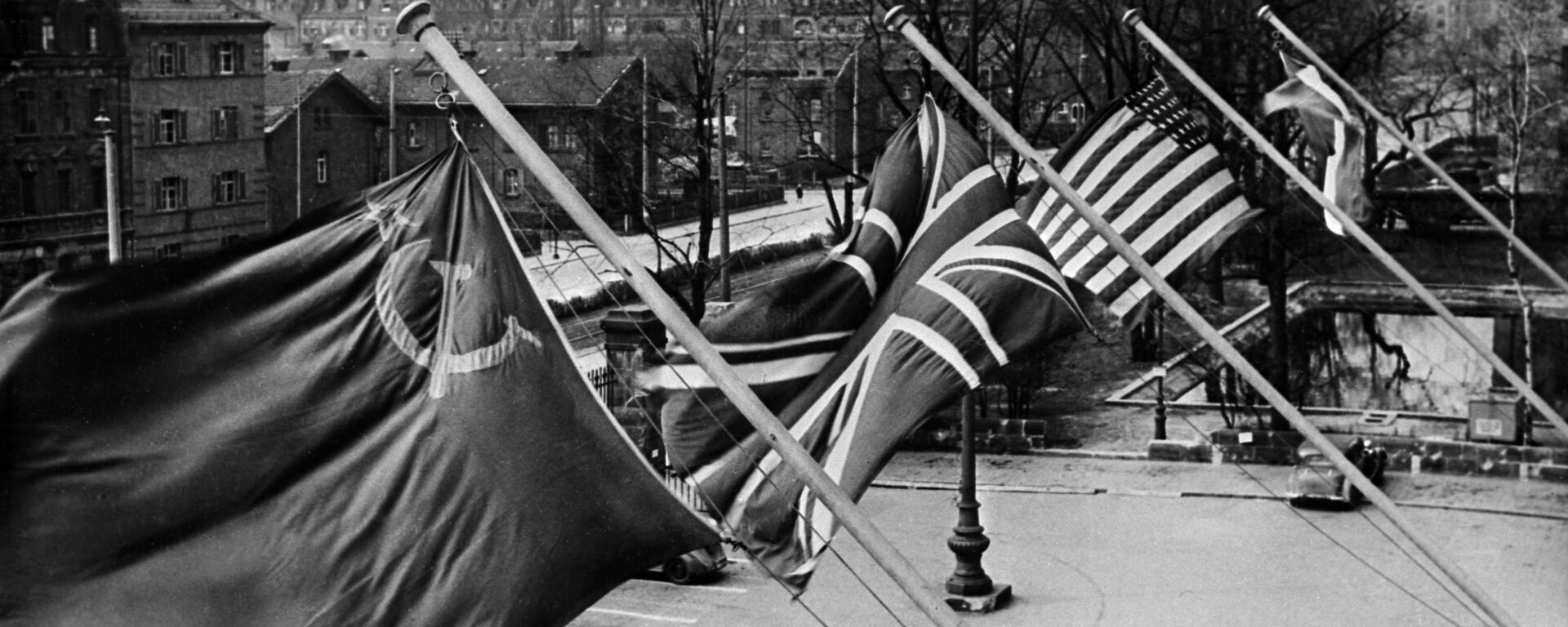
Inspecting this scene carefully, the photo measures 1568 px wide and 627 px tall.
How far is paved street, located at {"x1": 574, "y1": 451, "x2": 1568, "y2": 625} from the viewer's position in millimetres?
23906

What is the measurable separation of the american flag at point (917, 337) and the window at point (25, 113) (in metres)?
28.2

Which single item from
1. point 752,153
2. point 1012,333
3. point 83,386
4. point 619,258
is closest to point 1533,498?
point 1012,333

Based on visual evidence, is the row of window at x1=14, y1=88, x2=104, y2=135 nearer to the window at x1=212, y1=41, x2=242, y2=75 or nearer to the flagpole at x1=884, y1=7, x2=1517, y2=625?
the window at x1=212, y1=41, x2=242, y2=75

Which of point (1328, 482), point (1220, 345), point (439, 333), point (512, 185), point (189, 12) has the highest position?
point (189, 12)

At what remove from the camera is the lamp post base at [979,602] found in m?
24.1

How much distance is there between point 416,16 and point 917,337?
4.52m

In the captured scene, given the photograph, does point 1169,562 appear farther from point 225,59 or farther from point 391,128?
point 225,59

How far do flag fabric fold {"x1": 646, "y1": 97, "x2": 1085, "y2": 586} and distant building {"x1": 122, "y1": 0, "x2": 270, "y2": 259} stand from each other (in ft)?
85.4

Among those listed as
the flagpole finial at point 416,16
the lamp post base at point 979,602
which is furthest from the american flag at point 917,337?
the lamp post base at point 979,602

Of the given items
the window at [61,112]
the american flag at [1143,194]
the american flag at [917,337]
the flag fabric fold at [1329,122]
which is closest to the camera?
the american flag at [917,337]

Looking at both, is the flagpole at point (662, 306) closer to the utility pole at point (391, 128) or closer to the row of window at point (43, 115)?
the row of window at point (43, 115)

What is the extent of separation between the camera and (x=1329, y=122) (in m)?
19.4

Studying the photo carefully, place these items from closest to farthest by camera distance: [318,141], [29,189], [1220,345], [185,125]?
[1220,345]
[29,189]
[185,125]
[318,141]

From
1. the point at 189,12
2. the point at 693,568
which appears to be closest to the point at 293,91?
the point at 189,12
